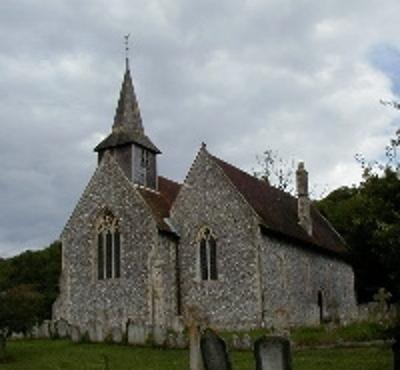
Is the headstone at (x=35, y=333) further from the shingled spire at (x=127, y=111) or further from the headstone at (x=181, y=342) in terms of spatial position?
the shingled spire at (x=127, y=111)

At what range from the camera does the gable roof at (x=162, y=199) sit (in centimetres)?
3353

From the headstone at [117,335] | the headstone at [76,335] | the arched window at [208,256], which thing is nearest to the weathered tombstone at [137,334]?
the headstone at [117,335]

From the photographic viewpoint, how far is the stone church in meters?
31.9

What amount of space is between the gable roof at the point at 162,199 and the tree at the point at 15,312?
9452 millimetres

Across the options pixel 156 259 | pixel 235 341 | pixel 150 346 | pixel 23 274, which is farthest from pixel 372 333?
pixel 23 274

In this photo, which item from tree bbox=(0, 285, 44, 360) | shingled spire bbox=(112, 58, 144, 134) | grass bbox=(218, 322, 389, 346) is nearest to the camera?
grass bbox=(218, 322, 389, 346)

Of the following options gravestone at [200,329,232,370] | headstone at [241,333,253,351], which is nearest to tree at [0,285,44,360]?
headstone at [241,333,253,351]

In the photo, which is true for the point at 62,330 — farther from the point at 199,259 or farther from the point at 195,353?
the point at 195,353

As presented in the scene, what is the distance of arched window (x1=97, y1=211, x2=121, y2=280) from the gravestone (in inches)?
858

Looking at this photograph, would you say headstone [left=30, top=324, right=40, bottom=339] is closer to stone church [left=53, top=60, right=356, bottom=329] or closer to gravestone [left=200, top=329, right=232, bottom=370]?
stone church [left=53, top=60, right=356, bottom=329]

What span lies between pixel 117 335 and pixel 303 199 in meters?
16.6

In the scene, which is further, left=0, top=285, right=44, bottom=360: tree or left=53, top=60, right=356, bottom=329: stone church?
left=53, top=60, right=356, bottom=329: stone church

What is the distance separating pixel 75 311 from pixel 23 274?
23.5 meters

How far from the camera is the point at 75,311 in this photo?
34.3 m
